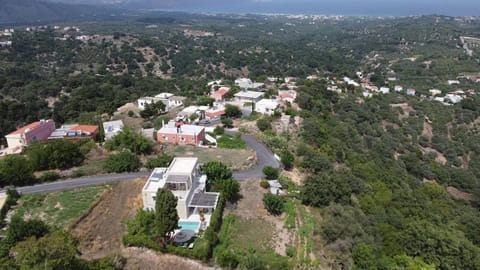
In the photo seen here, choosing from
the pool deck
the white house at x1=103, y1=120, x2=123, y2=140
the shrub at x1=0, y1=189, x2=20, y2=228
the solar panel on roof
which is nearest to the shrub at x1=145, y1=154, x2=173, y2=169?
the solar panel on roof

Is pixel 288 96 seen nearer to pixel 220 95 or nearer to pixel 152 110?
pixel 220 95

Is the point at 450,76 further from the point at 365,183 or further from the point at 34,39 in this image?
the point at 34,39

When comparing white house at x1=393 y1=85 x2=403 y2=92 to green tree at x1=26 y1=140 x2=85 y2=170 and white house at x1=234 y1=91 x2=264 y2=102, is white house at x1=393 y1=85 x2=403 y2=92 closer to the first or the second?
white house at x1=234 y1=91 x2=264 y2=102

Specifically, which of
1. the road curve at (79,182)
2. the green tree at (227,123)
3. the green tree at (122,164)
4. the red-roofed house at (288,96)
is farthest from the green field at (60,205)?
the red-roofed house at (288,96)

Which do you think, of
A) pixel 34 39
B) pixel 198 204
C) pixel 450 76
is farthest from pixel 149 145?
pixel 34 39

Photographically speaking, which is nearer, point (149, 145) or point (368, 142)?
point (149, 145)

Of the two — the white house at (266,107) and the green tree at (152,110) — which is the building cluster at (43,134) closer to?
the green tree at (152,110)
